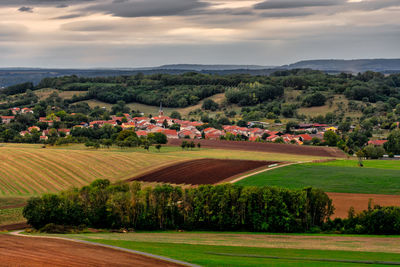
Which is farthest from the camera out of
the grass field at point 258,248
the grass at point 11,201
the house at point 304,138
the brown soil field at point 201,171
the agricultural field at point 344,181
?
the house at point 304,138

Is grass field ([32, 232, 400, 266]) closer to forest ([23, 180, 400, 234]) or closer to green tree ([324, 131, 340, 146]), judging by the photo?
forest ([23, 180, 400, 234])

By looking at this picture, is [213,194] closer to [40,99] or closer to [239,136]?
[239,136]

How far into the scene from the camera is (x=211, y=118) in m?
166

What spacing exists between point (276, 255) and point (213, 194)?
54.5 feet

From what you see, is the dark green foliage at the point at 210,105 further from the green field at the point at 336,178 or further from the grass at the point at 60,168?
the green field at the point at 336,178

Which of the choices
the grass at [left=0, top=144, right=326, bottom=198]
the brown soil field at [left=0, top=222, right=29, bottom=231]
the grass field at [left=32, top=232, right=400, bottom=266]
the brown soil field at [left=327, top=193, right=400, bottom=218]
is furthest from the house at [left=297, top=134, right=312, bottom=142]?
the brown soil field at [left=0, top=222, right=29, bottom=231]

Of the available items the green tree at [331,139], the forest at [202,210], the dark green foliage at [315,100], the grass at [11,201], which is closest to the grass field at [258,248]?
the forest at [202,210]

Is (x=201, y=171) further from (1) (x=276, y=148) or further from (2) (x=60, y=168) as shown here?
(1) (x=276, y=148)

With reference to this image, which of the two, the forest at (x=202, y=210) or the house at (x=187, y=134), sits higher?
the forest at (x=202, y=210)

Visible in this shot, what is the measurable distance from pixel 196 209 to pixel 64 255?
1837cm

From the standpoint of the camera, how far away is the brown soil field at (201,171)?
63562 millimetres

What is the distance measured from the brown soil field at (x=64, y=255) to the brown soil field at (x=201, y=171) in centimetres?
3109

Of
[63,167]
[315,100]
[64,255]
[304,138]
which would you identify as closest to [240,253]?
[64,255]

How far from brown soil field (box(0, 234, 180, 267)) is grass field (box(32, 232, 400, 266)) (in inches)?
64.5
